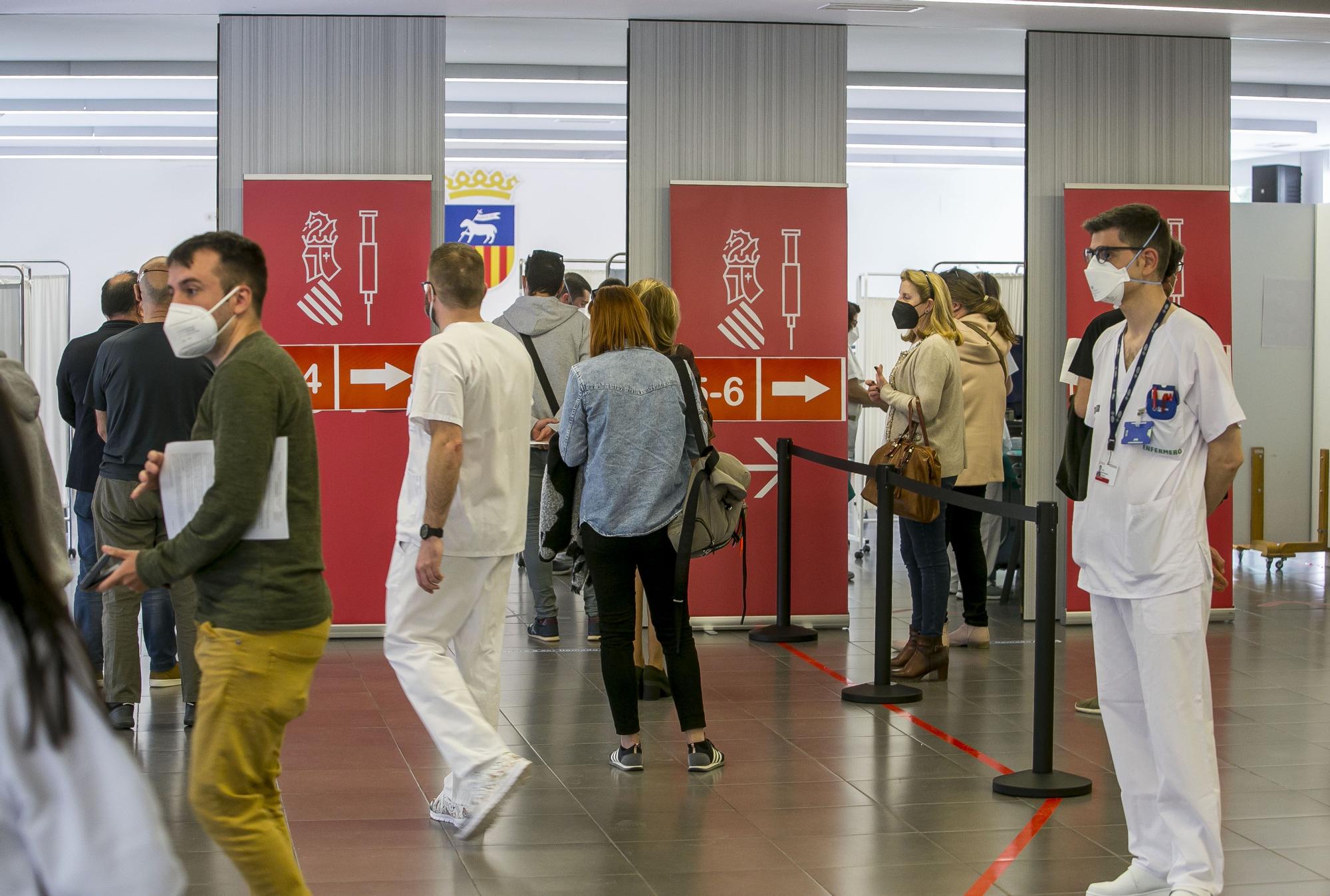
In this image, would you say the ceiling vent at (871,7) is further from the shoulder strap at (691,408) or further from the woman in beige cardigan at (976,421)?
the shoulder strap at (691,408)

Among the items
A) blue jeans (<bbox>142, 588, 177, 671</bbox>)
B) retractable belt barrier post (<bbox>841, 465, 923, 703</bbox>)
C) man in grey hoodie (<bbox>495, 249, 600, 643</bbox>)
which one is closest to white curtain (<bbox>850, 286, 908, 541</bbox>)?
man in grey hoodie (<bbox>495, 249, 600, 643</bbox>)

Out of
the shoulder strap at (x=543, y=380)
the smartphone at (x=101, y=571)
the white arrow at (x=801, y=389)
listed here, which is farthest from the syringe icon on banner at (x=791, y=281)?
the smartphone at (x=101, y=571)

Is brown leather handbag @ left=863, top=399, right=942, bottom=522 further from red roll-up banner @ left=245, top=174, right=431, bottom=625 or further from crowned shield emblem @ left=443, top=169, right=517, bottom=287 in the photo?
crowned shield emblem @ left=443, top=169, right=517, bottom=287

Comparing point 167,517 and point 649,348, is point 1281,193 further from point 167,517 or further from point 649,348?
point 167,517

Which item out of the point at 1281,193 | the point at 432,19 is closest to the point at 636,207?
the point at 432,19

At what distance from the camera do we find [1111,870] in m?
3.59

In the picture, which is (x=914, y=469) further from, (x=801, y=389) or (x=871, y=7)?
(x=871, y=7)

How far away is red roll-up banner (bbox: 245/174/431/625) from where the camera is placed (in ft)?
21.5

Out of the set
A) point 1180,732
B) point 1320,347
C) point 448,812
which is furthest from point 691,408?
point 1320,347

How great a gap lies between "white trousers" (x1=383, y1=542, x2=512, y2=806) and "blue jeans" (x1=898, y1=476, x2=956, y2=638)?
8.04ft

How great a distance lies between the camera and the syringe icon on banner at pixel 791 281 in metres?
6.92

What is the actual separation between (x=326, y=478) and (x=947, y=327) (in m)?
2.89

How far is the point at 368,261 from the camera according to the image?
6609 mm

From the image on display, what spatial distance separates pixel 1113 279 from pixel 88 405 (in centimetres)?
364
